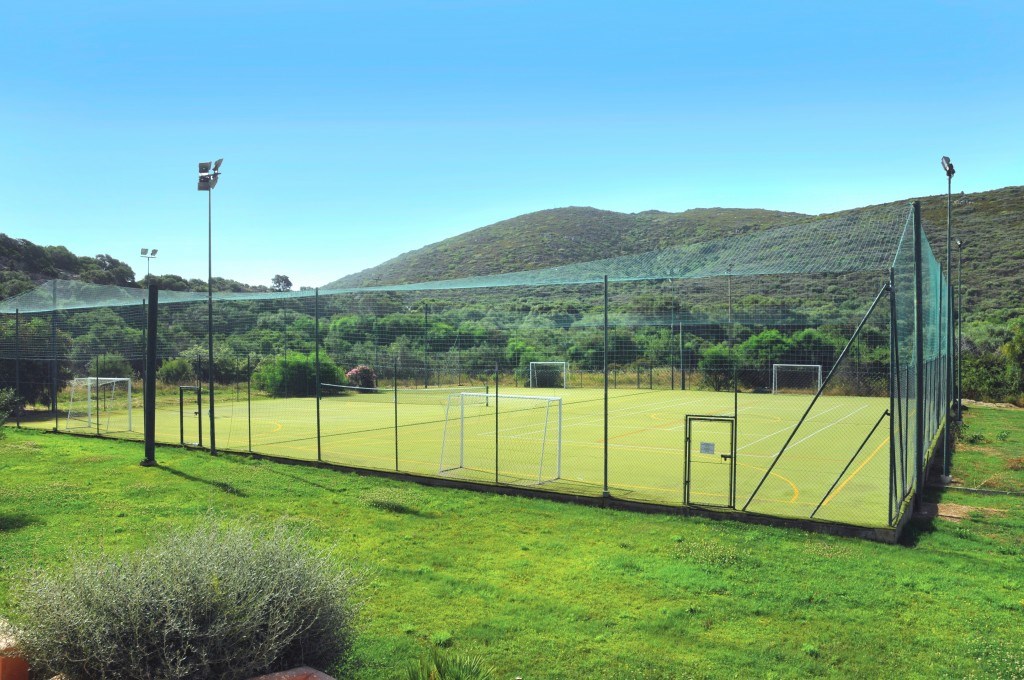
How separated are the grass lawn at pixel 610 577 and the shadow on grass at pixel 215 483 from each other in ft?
0.31

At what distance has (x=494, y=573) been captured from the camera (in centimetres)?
738

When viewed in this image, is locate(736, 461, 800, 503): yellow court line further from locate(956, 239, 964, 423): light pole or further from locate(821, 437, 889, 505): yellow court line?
locate(956, 239, 964, 423): light pole

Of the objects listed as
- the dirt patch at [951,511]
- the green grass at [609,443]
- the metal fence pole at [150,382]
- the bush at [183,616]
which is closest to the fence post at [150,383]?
the metal fence pole at [150,382]

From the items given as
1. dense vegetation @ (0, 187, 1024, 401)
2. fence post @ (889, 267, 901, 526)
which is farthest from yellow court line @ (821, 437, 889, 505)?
dense vegetation @ (0, 187, 1024, 401)

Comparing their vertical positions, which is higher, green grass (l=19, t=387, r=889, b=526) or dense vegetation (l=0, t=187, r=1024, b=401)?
dense vegetation (l=0, t=187, r=1024, b=401)

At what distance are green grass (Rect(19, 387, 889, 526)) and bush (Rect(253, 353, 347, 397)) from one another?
0.88 meters

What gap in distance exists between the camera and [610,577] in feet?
23.8

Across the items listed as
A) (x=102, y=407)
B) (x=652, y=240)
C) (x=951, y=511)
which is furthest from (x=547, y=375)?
(x=652, y=240)

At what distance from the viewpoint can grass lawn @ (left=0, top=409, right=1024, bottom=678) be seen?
5441 mm

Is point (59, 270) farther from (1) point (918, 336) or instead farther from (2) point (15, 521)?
(1) point (918, 336)

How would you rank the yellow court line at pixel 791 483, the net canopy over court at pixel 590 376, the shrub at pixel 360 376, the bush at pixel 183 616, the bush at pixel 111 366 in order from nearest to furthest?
1. the bush at pixel 183 616
2. the net canopy over court at pixel 590 376
3. the yellow court line at pixel 791 483
4. the bush at pixel 111 366
5. the shrub at pixel 360 376

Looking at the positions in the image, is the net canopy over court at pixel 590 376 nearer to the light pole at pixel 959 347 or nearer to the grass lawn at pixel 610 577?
the grass lawn at pixel 610 577

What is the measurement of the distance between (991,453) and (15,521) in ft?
61.6

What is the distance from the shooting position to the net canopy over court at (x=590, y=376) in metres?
11.4
